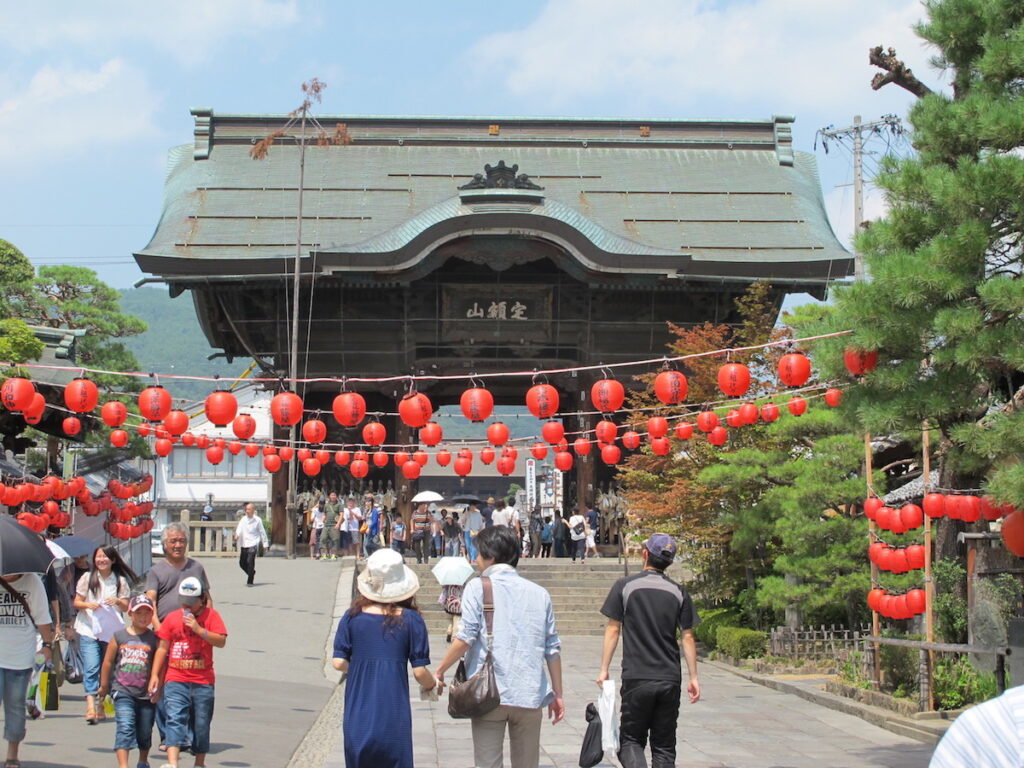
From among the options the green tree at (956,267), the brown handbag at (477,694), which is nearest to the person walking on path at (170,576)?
the brown handbag at (477,694)

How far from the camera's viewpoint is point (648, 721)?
7.65 meters

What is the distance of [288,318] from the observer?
3142cm

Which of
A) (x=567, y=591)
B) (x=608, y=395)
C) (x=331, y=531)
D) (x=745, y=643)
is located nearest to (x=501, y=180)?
(x=331, y=531)

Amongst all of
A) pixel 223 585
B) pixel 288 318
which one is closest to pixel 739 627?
pixel 223 585

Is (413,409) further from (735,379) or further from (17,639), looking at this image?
(17,639)

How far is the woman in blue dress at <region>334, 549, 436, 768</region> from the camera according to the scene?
20.5 feet

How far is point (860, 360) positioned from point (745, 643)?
32.0 ft

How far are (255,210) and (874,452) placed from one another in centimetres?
2027

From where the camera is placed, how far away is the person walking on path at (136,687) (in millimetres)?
8320

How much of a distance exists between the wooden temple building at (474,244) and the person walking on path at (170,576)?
2105 cm

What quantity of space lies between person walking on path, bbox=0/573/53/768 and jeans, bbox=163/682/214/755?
0.96 metres

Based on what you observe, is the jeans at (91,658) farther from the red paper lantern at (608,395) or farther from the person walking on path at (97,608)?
the red paper lantern at (608,395)

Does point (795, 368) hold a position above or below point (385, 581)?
above

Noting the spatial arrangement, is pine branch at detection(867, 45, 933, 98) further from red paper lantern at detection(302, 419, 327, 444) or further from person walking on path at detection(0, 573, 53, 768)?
red paper lantern at detection(302, 419, 327, 444)
